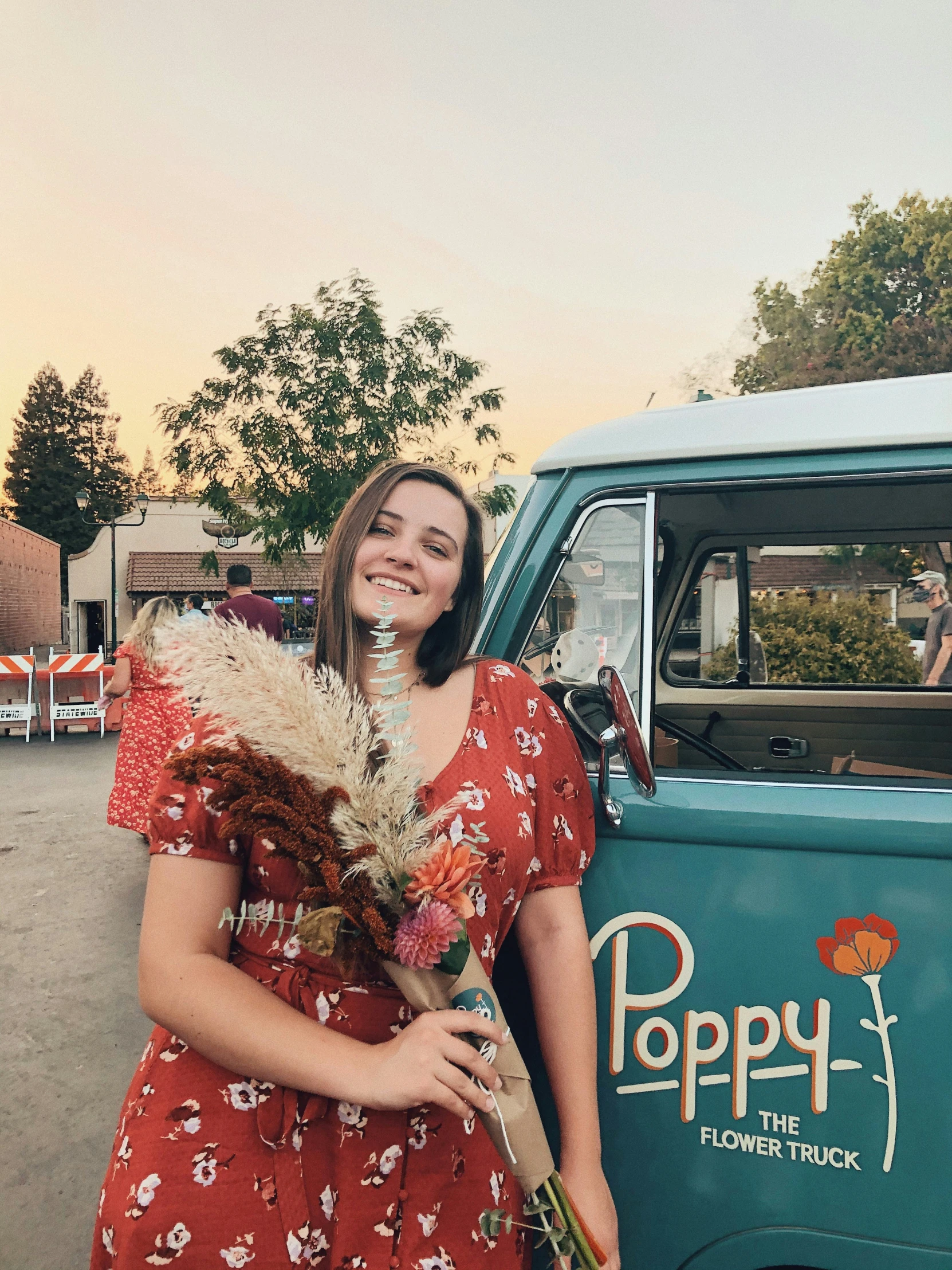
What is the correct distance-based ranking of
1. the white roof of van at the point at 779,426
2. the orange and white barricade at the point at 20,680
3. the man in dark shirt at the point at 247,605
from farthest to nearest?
1. the orange and white barricade at the point at 20,680
2. the man in dark shirt at the point at 247,605
3. the white roof of van at the point at 779,426

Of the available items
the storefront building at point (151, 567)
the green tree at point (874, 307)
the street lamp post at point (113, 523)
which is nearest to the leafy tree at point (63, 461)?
the storefront building at point (151, 567)

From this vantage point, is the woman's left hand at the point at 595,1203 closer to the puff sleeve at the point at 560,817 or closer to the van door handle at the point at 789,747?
the puff sleeve at the point at 560,817

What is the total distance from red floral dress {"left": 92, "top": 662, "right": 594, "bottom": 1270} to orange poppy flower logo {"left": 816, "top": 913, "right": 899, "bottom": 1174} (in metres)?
0.61

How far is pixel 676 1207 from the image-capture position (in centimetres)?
152

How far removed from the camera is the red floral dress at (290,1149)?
118 cm

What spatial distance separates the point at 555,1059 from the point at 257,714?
2.75 feet

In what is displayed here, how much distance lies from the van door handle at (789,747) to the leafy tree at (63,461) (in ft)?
205

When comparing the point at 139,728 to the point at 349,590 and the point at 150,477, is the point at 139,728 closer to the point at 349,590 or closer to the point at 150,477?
the point at 349,590

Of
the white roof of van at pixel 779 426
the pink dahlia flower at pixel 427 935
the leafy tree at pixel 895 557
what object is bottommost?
the pink dahlia flower at pixel 427 935

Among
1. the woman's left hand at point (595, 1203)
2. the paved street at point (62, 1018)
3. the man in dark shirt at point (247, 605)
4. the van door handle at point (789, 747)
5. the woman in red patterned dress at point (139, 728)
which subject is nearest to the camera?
the woman's left hand at point (595, 1203)

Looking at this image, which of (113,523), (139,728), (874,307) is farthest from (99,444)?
(139,728)

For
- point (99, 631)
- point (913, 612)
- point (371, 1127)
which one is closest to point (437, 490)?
point (371, 1127)

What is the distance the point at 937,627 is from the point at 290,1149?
264cm

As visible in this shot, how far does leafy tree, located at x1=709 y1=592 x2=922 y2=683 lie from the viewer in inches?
145
